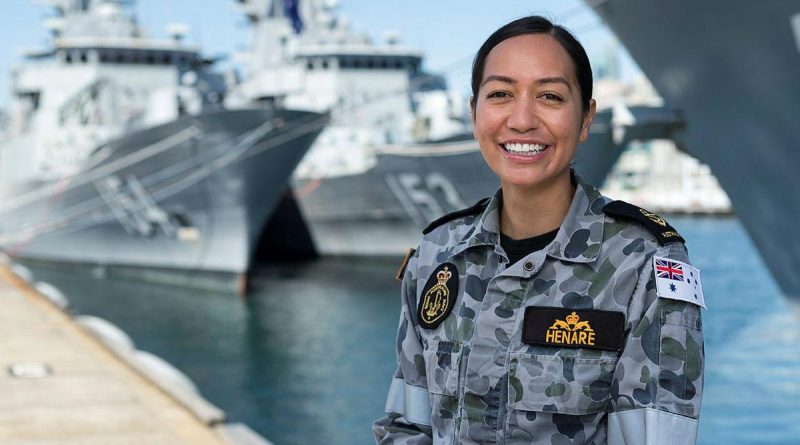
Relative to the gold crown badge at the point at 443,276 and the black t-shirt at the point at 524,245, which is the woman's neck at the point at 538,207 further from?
the gold crown badge at the point at 443,276

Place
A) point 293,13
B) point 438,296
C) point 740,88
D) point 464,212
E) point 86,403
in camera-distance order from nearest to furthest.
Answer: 1. point 438,296
2. point 464,212
3. point 86,403
4. point 740,88
5. point 293,13

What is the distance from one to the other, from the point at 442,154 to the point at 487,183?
111 centimetres

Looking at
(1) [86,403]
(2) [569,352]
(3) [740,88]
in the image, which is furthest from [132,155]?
(2) [569,352]

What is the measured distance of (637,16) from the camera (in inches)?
231

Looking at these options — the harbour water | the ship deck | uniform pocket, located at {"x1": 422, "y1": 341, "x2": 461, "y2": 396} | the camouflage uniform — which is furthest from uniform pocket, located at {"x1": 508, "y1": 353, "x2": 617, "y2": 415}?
the harbour water

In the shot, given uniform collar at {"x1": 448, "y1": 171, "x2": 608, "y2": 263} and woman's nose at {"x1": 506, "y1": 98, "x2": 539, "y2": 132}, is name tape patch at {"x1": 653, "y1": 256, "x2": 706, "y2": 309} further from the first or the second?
woman's nose at {"x1": 506, "y1": 98, "x2": 539, "y2": 132}

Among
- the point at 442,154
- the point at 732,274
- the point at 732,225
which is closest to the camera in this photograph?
the point at 442,154

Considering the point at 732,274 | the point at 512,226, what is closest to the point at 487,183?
the point at 732,274

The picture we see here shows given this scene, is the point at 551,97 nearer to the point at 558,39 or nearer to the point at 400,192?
the point at 558,39

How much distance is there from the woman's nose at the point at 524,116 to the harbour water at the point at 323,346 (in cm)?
493

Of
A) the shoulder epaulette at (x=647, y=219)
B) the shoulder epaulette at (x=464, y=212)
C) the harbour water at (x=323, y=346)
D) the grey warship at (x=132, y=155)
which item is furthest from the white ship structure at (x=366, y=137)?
the shoulder epaulette at (x=647, y=219)

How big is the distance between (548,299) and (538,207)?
0.16 metres

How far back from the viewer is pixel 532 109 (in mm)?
1411

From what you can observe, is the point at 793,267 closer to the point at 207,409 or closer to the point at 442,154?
the point at 207,409
